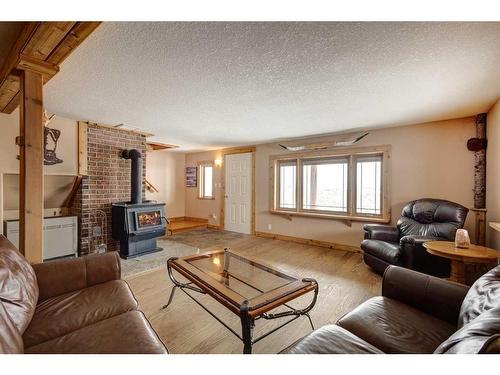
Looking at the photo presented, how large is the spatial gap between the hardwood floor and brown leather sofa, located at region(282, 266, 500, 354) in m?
0.65

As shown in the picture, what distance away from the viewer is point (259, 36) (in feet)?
4.93

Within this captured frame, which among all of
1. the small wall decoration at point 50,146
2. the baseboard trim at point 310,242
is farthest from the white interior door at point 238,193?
the small wall decoration at point 50,146

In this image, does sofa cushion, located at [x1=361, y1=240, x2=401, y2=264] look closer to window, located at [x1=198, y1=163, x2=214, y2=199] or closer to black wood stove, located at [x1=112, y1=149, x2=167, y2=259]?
black wood stove, located at [x1=112, y1=149, x2=167, y2=259]

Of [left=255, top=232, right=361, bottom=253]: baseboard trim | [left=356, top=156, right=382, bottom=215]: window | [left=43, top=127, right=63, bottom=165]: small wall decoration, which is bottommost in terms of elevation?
[left=255, top=232, right=361, bottom=253]: baseboard trim

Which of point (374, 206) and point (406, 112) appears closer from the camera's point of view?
point (406, 112)

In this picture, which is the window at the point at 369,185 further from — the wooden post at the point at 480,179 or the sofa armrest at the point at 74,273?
the sofa armrest at the point at 74,273

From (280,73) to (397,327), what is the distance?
200 centimetres

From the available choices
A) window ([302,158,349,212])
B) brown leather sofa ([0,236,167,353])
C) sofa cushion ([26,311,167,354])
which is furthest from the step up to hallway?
sofa cushion ([26,311,167,354])

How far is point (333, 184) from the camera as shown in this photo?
4.48 m

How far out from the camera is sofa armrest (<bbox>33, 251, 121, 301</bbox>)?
5.25ft
